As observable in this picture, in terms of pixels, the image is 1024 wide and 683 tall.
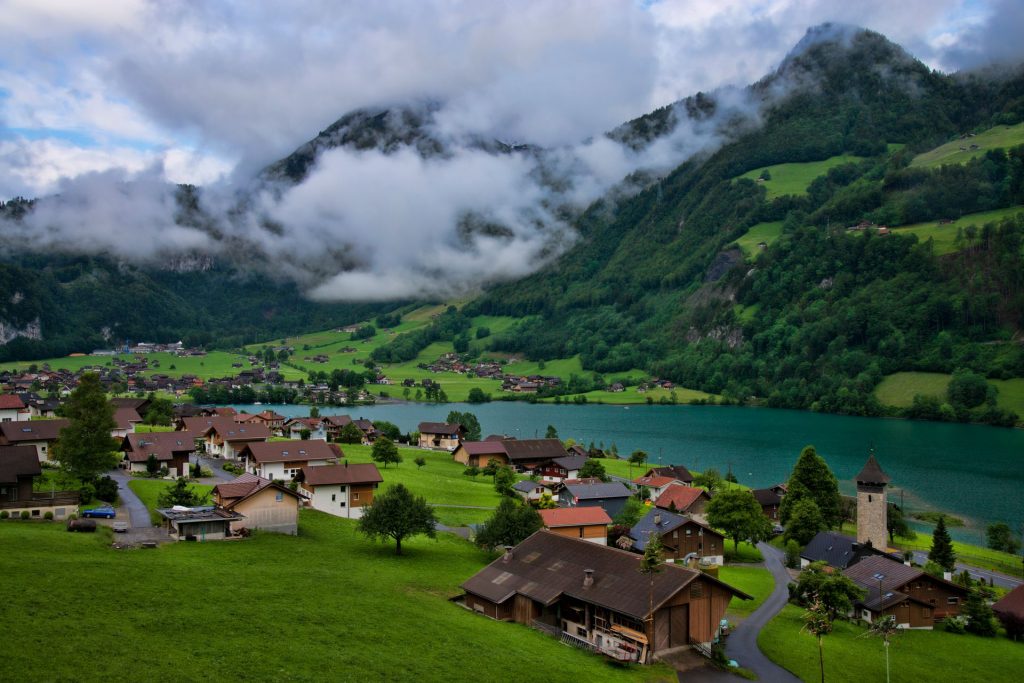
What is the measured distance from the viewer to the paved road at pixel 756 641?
34.2 m

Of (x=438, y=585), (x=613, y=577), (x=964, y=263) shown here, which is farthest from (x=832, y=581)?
(x=964, y=263)

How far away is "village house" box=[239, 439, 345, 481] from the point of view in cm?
6550

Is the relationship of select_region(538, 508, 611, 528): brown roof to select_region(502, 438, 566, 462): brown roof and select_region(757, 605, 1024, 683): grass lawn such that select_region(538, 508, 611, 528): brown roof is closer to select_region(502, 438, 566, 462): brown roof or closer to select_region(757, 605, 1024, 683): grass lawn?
select_region(757, 605, 1024, 683): grass lawn

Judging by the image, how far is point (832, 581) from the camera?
4281 cm

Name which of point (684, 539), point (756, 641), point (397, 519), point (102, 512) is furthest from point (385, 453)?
point (756, 641)

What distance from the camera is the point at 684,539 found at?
180 ft

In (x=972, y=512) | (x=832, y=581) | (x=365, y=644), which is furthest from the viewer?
(x=972, y=512)

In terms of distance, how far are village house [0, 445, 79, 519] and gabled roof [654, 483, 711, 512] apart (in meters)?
45.3

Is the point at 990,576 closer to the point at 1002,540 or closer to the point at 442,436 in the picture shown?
the point at 1002,540

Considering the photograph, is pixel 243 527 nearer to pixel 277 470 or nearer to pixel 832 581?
pixel 277 470

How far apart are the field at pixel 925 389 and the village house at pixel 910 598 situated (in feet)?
400

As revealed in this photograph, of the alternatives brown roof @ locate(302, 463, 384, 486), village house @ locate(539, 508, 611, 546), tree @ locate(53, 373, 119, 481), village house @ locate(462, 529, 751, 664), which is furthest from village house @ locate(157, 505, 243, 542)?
village house @ locate(539, 508, 611, 546)

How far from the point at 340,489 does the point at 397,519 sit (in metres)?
12.6

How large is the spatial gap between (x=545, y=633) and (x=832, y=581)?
56.1 feet
